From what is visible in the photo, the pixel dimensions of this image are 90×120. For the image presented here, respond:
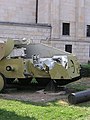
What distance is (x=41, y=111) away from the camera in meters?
9.20

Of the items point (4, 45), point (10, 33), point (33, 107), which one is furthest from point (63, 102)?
point (10, 33)

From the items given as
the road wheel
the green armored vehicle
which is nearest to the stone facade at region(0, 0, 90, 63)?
the green armored vehicle

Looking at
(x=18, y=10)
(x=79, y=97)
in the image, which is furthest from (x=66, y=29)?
(x=79, y=97)

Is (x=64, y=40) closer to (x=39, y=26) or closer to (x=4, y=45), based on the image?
(x=39, y=26)

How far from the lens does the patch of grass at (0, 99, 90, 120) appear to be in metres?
8.51

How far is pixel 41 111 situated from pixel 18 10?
26606mm

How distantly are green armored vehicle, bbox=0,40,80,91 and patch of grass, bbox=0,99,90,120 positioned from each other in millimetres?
2475

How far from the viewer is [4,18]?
3425cm

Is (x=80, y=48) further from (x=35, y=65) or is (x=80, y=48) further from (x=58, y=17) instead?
(x=35, y=65)

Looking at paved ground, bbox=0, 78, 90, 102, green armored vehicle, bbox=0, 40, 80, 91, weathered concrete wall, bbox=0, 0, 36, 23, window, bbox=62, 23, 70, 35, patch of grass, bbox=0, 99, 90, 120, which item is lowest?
paved ground, bbox=0, 78, 90, 102

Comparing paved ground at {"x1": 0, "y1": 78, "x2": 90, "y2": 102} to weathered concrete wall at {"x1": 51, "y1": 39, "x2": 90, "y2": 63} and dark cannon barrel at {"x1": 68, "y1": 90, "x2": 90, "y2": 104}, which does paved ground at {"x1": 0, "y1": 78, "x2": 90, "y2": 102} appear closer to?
dark cannon barrel at {"x1": 68, "y1": 90, "x2": 90, "y2": 104}

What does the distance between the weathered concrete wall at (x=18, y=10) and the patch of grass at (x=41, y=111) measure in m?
24.4

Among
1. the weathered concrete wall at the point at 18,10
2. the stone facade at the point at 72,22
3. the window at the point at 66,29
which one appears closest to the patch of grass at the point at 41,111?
the stone facade at the point at 72,22

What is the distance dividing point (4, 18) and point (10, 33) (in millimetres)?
5479
